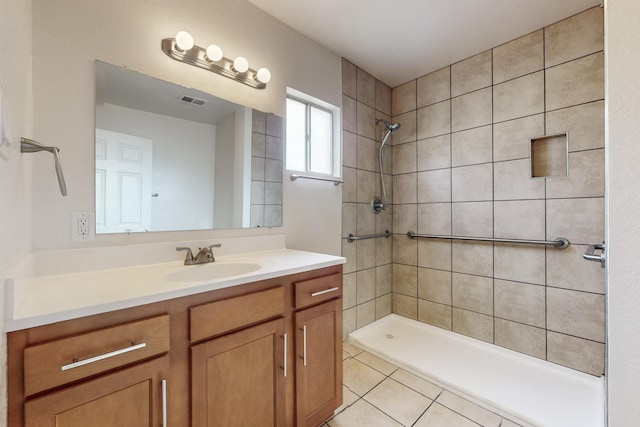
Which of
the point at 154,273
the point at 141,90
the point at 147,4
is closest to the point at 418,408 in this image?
the point at 154,273

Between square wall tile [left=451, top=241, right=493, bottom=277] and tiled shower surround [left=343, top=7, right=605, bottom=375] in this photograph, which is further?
square wall tile [left=451, top=241, right=493, bottom=277]

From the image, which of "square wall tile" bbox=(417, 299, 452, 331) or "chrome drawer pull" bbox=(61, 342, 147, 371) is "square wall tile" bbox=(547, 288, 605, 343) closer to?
"square wall tile" bbox=(417, 299, 452, 331)

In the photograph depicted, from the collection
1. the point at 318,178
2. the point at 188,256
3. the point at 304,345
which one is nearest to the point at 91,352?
the point at 188,256

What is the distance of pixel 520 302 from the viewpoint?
190 cm

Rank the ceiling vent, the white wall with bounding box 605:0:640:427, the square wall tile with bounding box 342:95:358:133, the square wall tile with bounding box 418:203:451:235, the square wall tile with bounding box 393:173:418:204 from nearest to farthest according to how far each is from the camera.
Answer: the white wall with bounding box 605:0:640:427, the ceiling vent, the square wall tile with bounding box 342:95:358:133, the square wall tile with bounding box 418:203:451:235, the square wall tile with bounding box 393:173:418:204

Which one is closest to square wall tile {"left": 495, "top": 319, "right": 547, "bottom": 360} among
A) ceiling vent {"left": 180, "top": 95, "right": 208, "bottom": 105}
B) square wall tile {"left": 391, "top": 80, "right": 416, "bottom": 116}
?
square wall tile {"left": 391, "top": 80, "right": 416, "bottom": 116}

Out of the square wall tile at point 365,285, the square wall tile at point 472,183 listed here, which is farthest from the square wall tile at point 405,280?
the square wall tile at point 472,183

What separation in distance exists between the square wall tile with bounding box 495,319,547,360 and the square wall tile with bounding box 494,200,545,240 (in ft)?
2.11

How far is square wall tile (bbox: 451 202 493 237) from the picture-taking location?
2047mm

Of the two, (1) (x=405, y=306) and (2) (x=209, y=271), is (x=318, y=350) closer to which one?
(2) (x=209, y=271)

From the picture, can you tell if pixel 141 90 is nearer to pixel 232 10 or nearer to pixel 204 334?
pixel 232 10

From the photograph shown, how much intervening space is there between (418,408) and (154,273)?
155 centimetres

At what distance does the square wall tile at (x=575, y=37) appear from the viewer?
1.62 meters

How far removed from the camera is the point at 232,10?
1.53 m
